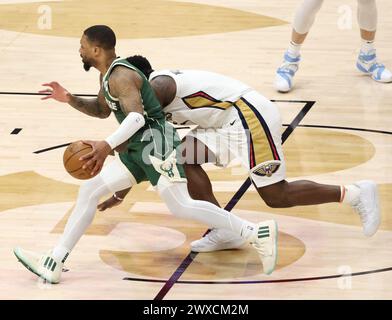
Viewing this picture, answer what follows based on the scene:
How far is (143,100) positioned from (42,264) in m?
1.18

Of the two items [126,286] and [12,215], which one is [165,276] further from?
[12,215]

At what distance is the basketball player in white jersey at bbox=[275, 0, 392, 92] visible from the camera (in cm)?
1055

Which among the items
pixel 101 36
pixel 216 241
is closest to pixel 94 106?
pixel 101 36

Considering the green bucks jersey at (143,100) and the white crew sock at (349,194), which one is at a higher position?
the green bucks jersey at (143,100)

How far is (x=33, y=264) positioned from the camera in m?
7.09

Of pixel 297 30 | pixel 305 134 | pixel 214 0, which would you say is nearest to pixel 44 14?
pixel 214 0

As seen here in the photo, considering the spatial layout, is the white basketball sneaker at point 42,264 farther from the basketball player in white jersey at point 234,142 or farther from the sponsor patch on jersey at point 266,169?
the sponsor patch on jersey at point 266,169

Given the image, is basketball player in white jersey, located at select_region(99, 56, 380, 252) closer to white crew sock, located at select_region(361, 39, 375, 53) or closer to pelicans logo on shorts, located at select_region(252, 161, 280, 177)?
pelicans logo on shorts, located at select_region(252, 161, 280, 177)

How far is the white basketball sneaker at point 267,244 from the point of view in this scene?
22.8 feet

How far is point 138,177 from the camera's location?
709 centimetres

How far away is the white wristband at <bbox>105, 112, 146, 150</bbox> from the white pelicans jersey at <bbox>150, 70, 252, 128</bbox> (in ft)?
2.13

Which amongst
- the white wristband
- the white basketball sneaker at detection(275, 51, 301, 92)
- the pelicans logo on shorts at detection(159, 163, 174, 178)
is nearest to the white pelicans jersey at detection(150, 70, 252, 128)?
the pelicans logo on shorts at detection(159, 163, 174, 178)

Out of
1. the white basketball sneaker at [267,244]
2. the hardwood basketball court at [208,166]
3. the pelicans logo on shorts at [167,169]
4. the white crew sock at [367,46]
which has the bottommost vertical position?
the hardwood basketball court at [208,166]

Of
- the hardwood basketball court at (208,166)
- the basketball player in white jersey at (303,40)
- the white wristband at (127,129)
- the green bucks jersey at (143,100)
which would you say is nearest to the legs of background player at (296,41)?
the basketball player in white jersey at (303,40)
